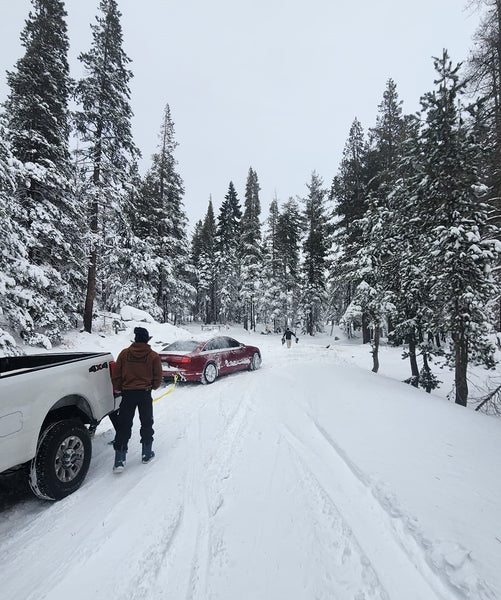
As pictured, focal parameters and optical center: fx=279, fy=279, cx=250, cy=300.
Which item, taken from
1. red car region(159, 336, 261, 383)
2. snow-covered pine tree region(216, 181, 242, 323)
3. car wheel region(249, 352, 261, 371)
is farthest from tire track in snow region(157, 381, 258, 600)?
snow-covered pine tree region(216, 181, 242, 323)

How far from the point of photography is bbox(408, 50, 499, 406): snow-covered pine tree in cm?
774

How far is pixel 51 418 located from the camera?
3.34 m

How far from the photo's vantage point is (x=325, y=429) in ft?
16.8

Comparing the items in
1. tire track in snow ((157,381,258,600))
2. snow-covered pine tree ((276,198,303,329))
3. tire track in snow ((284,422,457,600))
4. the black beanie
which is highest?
snow-covered pine tree ((276,198,303,329))

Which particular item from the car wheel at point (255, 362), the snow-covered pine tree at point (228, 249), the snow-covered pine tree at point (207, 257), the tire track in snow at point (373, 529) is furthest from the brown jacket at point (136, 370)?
the snow-covered pine tree at point (207, 257)

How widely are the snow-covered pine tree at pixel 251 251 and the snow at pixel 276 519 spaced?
25.5 meters

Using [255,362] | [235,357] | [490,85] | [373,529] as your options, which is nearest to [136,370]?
[373,529]

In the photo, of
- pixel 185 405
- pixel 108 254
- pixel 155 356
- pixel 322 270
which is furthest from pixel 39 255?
pixel 322 270

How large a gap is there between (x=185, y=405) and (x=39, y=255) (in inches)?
407

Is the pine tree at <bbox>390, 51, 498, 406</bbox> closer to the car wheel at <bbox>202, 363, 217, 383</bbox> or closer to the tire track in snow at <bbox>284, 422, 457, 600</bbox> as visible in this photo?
the tire track in snow at <bbox>284, 422, 457, 600</bbox>

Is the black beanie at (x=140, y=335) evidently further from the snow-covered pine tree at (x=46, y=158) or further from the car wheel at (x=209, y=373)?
the snow-covered pine tree at (x=46, y=158)

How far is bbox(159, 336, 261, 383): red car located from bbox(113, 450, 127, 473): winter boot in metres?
4.45

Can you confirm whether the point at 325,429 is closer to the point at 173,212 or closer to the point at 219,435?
the point at 219,435

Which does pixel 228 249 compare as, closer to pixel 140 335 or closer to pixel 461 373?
pixel 461 373
